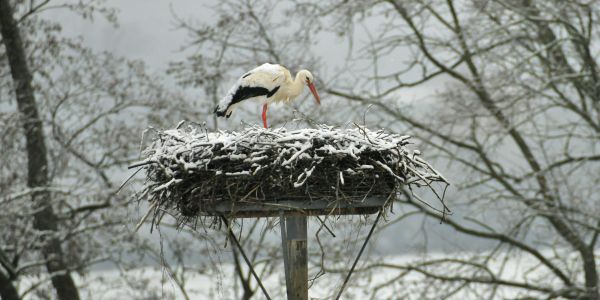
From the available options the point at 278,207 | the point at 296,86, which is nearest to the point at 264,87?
the point at 296,86

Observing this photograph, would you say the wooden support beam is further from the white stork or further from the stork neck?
the stork neck

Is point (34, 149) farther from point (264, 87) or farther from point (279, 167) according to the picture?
point (279, 167)

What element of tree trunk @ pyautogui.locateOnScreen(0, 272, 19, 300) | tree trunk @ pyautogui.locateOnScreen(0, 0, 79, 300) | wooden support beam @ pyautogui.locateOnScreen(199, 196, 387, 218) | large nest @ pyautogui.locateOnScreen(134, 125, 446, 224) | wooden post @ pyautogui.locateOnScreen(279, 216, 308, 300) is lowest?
wooden post @ pyautogui.locateOnScreen(279, 216, 308, 300)

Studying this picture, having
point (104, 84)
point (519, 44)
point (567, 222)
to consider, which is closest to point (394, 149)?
point (567, 222)

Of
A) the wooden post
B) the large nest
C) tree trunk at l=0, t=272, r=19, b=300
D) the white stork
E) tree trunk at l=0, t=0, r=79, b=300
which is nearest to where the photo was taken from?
the large nest

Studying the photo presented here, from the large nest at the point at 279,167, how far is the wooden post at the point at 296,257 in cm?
42

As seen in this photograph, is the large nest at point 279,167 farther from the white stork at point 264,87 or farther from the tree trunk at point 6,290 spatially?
the tree trunk at point 6,290

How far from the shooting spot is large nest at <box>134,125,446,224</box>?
4184 mm

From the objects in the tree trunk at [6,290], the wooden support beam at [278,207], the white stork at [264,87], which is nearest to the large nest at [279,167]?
the wooden support beam at [278,207]

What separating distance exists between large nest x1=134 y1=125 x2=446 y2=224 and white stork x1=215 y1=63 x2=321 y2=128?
0.70 metres

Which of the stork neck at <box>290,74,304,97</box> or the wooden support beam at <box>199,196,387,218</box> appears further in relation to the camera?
the stork neck at <box>290,74,304,97</box>

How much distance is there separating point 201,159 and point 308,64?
8725 mm

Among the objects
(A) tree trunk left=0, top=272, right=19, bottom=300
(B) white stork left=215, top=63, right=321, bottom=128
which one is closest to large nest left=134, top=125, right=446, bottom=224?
(B) white stork left=215, top=63, right=321, bottom=128

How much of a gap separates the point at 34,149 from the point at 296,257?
8506 mm
